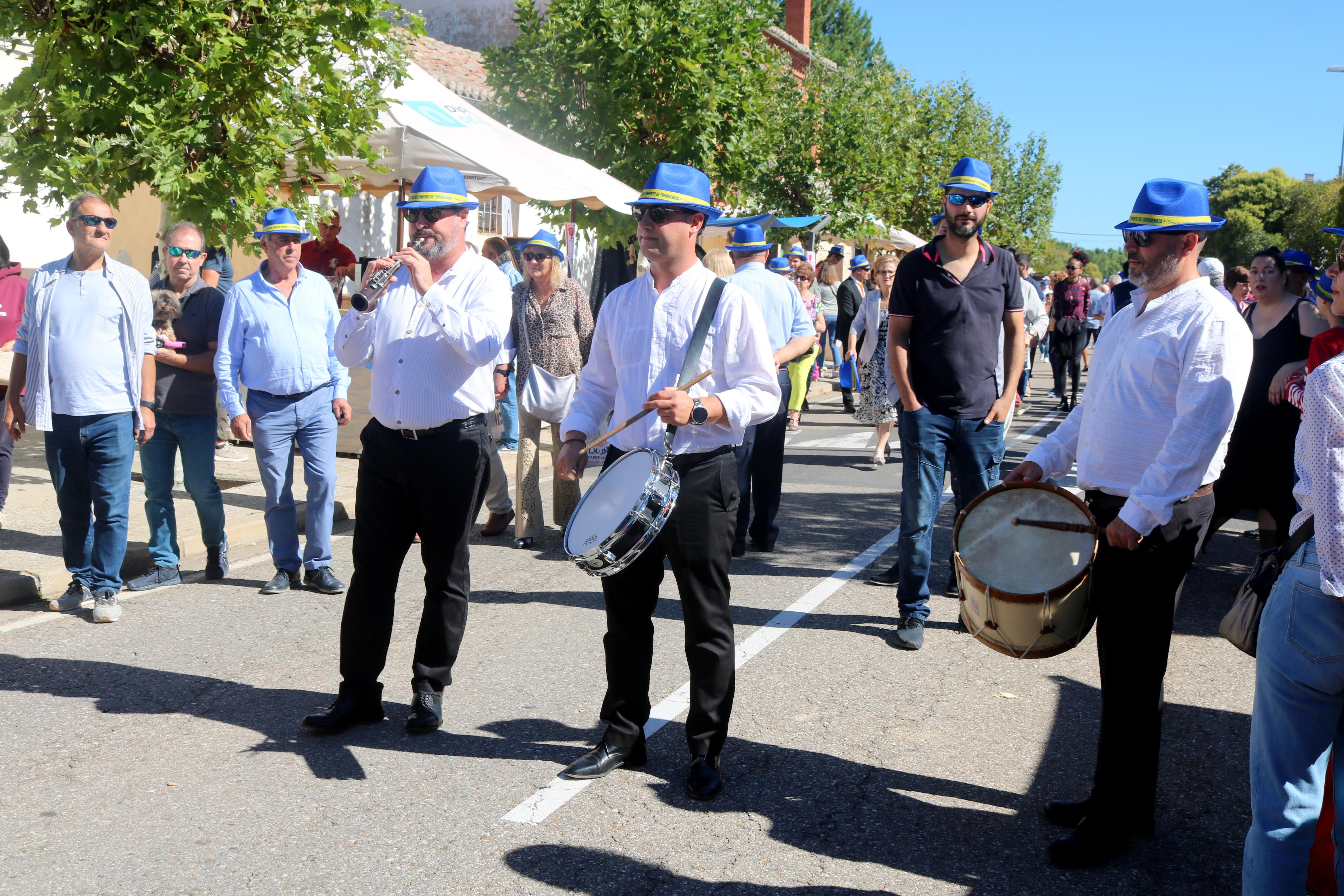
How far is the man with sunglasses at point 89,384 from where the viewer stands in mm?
6031

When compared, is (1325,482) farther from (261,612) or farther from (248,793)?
(261,612)

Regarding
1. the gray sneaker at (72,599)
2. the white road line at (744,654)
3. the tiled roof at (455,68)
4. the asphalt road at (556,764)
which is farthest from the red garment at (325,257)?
the tiled roof at (455,68)

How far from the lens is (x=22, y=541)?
743cm

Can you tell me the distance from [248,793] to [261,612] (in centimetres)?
245

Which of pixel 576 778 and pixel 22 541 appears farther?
pixel 22 541

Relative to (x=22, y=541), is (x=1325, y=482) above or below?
above

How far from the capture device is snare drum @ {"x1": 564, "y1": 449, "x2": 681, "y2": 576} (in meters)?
3.69

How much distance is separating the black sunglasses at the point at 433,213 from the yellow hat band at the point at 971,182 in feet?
8.37

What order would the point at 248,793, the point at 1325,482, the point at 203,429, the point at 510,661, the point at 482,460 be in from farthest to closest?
the point at 203,429 → the point at 510,661 → the point at 482,460 → the point at 248,793 → the point at 1325,482

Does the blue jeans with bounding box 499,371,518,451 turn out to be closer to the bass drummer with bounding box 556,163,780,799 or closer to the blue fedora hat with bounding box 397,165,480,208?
the blue fedora hat with bounding box 397,165,480,208

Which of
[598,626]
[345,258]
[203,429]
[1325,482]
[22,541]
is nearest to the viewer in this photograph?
[1325,482]

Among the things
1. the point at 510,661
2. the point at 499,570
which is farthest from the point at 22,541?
the point at 510,661

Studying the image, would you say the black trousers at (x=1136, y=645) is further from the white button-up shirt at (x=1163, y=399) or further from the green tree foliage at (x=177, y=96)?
the green tree foliage at (x=177, y=96)

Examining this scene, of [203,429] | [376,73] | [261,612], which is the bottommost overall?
[261,612]
